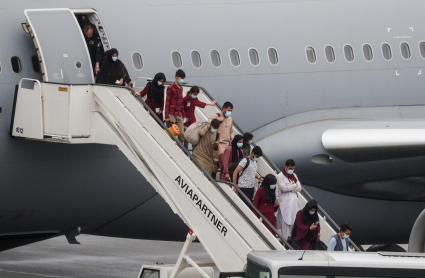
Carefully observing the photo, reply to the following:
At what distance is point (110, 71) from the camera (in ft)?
39.2

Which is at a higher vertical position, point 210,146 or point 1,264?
point 210,146

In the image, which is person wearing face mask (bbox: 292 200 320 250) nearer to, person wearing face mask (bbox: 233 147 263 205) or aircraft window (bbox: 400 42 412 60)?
person wearing face mask (bbox: 233 147 263 205)

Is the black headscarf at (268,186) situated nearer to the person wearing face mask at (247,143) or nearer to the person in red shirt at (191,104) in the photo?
the person wearing face mask at (247,143)

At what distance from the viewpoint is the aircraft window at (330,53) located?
50.4 ft

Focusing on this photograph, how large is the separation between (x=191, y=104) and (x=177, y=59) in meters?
1.84

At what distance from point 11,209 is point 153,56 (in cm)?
367

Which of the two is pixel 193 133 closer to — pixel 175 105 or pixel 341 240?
pixel 175 105

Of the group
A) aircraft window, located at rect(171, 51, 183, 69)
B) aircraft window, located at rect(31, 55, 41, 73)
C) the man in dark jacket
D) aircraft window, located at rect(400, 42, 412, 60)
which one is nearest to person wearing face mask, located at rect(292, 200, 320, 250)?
aircraft window, located at rect(171, 51, 183, 69)

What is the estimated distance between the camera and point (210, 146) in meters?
11.6

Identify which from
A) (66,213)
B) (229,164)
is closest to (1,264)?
(66,213)

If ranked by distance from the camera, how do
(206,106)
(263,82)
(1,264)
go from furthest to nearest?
(1,264) < (263,82) < (206,106)

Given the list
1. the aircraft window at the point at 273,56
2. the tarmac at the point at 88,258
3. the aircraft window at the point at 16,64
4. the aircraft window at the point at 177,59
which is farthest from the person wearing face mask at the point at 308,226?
the tarmac at the point at 88,258

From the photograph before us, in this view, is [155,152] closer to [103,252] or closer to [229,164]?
[229,164]

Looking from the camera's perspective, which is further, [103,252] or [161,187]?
[103,252]
